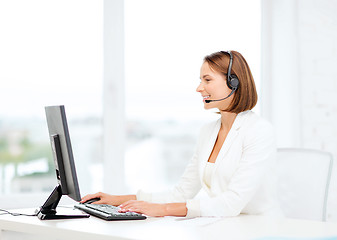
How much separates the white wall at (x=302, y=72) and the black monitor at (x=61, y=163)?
6.02ft

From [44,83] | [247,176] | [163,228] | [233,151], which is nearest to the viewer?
[163,228]

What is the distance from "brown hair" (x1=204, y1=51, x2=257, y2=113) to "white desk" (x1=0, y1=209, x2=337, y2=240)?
511 millimetres

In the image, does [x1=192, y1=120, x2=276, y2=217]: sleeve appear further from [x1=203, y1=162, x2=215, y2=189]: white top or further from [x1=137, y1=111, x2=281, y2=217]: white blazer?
[x1=203, y1=162, x2=215, y2=189]: white top

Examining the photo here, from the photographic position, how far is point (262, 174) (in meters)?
1.80

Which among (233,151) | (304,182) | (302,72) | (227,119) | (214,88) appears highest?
(302,72)

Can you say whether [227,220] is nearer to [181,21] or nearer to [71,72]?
[71,72]

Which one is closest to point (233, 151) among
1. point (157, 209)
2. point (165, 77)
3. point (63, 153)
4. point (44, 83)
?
point (157, 209)

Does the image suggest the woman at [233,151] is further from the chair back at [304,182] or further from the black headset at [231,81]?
the chair back at [304,182]

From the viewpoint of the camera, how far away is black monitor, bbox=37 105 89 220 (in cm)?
152

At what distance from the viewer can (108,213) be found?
1.59 meters

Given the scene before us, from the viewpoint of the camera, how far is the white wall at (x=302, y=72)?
2.94 metres

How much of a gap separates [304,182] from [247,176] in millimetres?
490

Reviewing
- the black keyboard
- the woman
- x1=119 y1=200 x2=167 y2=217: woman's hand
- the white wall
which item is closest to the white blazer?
the woman

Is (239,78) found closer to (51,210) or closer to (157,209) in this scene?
(157,209)
